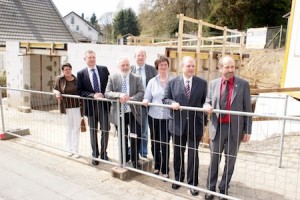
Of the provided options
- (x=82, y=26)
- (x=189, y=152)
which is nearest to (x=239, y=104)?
(x=189, y=152)

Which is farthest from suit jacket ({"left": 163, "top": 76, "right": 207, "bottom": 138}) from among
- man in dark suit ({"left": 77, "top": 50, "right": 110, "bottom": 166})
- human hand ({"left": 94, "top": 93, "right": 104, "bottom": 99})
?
man in dark suit ({"left": 77, "top": 50, "right": 110, "bottom": 166})

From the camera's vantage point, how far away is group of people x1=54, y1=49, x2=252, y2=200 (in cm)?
366

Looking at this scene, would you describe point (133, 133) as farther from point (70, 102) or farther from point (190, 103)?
point (70, 102)

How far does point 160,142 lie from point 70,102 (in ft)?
5.93

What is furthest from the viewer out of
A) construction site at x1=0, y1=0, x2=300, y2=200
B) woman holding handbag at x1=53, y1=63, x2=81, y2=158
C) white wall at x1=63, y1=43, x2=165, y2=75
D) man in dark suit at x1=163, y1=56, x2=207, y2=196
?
white wall at x1=63, y1=43, x2=165, y2=75

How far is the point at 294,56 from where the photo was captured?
8.58 m

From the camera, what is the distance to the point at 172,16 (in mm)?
35500

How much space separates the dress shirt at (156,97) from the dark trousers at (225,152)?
83cm

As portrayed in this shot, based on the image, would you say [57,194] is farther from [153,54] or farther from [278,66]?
[278,66]

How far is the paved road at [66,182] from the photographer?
391 cm

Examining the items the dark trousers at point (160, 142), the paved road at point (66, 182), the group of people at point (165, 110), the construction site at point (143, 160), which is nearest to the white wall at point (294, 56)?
the construction site at point (143, 160)

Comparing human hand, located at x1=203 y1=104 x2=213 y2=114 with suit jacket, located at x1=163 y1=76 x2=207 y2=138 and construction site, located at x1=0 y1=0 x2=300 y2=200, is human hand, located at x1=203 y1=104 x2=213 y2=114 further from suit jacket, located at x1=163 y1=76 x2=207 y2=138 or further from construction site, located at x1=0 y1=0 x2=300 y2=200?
construction site, located at x1=0 y1=0 x2=300 y2=200

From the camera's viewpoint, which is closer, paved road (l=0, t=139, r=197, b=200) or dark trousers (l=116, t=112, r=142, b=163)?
paved road (l=0, t=139, r=197, b=200)

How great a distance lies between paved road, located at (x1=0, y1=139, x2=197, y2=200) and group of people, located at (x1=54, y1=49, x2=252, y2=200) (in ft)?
0.77
